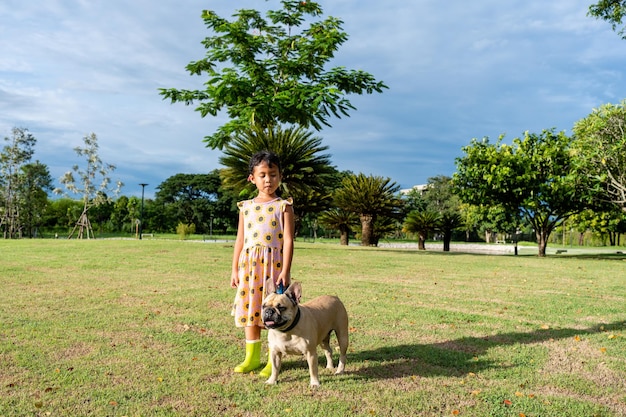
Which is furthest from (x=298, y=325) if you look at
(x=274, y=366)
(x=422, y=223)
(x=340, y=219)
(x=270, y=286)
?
(x=340, y=219)

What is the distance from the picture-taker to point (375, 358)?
521cm

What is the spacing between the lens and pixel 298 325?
4.03m

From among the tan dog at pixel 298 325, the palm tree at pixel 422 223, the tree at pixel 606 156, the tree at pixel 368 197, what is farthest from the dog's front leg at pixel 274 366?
the palm tree at pixel 422 223

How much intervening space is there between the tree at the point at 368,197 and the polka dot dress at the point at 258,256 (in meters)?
25.0

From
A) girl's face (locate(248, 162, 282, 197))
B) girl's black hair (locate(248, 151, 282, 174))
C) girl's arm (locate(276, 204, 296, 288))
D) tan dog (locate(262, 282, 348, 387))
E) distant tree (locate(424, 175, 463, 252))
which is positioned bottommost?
tan dog (locate(262, 282, 348, 387))

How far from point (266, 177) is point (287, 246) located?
722 mm

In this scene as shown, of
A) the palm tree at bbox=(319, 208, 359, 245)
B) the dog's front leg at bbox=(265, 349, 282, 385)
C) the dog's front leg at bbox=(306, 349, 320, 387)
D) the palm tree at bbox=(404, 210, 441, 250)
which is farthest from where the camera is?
the palm tree at bbox=(319, 208, 359, 245)

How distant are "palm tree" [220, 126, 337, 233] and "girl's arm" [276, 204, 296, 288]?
17.5m

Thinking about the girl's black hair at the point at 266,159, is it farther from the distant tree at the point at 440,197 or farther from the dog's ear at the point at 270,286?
the distant tree at the point at 440,197

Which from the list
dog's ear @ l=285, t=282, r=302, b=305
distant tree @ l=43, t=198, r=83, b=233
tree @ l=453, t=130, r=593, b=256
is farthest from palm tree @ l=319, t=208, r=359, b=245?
distant tree @ l=43, t=198, r=83, b=233

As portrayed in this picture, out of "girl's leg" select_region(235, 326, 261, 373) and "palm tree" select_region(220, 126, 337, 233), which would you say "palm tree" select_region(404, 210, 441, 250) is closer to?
"palm tree" select_region(220, 126, 337, 233)

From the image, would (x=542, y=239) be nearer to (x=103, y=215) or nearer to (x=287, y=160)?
(x=287, y=160)

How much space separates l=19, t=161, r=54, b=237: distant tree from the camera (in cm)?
4806

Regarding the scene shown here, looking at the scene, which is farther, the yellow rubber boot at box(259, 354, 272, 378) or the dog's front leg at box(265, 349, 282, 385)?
the yellow rubber boot at box(259, 354, 272, 378)
